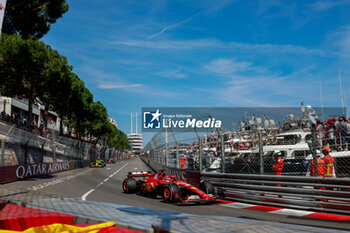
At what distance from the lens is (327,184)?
259 inches

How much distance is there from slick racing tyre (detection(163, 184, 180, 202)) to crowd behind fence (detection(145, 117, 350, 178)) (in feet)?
6.03

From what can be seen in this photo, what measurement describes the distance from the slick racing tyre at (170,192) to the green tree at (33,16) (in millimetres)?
12038

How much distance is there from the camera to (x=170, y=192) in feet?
27.1

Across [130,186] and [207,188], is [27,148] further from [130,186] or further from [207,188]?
[207,188]

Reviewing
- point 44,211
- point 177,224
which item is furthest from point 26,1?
point 177,224

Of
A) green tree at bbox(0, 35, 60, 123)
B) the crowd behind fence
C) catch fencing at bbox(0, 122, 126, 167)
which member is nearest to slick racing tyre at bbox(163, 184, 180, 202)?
the crowd behind fence

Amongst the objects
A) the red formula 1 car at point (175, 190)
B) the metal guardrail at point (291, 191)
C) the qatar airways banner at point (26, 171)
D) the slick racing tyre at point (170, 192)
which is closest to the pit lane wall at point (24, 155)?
the qatar airways banner at point (26, 171)

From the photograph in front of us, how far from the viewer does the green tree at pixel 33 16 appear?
15289 mm

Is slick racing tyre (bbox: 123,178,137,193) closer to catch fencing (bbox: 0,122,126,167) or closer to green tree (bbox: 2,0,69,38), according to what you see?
catch fencing (bbox: 0,122,126,167)

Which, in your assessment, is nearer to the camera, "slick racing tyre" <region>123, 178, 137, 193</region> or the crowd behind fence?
the crowd behind fence

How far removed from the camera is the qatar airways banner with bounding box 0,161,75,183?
537 inches

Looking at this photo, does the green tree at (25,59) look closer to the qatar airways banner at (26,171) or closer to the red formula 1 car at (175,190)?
the qatar airways banner at (26,171)

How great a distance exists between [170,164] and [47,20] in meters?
10.7

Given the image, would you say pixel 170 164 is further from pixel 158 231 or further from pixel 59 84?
pixel 59 84
